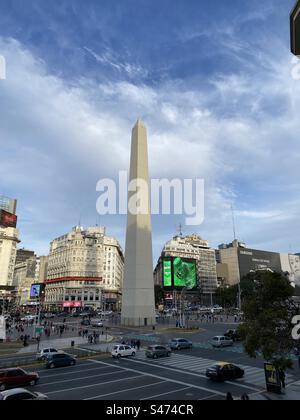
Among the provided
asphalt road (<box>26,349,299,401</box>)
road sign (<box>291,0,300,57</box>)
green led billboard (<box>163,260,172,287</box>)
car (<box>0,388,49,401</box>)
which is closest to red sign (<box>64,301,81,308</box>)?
green led billboard (<box>163,260,172,287</box>)

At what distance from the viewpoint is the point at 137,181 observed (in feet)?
202

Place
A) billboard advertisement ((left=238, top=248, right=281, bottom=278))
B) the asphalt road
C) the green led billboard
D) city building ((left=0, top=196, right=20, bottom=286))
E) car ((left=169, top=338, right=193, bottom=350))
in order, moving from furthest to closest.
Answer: billboard advertisement ((left=238, top=248, right=281, bottom=278))
city building ((left=0, top=196, right=20, bottom=286))
the green led billboard
car ((left=169, top=338, right=193, bottom=350))
the asphalt road

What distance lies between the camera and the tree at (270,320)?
53.8ft

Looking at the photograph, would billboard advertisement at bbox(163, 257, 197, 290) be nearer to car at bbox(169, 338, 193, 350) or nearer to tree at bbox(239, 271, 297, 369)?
car at bbox(169, 338, 193, 350)

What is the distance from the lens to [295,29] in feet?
56.0

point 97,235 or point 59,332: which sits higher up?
point 97,235

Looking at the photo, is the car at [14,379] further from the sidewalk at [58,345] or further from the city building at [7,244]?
the city building at [7,244]

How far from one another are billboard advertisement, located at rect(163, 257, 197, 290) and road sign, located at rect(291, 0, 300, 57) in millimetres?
82563

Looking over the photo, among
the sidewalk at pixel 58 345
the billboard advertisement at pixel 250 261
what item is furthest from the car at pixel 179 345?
the billboard advertisement at pixel 250 261

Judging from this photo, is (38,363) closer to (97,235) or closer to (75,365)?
(75,365)

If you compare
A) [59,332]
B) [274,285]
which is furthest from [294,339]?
[59,332]

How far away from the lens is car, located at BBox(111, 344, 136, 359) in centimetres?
3048

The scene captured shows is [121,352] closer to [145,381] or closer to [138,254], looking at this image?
[145,381]

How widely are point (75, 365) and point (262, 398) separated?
15.8 meters
